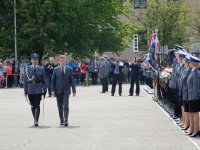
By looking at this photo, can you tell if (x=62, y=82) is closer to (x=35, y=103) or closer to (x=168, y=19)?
(x=35, y=103)

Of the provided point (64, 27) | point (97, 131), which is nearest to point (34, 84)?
point (97, 131)

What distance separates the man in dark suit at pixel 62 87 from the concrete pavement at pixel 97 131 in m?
0.46

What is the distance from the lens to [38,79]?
18.9 meters

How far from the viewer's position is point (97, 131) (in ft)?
55.3

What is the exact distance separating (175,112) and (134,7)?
51.0 m

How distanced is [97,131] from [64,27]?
37.6 meters

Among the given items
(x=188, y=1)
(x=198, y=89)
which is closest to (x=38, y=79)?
(x=198, y=89)

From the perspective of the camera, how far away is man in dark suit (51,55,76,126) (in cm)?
1859

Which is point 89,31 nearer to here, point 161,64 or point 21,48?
point 21,48

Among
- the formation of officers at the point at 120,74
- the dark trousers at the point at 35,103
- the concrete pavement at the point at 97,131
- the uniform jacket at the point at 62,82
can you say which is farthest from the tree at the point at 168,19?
the dark trousers at the point at 35,103

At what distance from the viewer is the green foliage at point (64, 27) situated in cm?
5291

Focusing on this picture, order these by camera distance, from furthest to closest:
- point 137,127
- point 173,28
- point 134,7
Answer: point 134,7
point 173,28
point 137,127

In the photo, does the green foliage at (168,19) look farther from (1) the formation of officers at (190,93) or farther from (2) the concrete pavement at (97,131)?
(1) the formation of officers at (190,93)

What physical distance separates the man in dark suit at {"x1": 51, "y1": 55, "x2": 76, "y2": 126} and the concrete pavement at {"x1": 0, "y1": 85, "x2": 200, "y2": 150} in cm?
46
